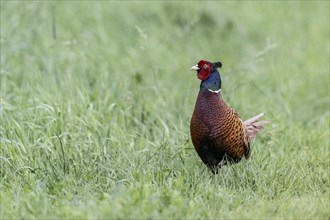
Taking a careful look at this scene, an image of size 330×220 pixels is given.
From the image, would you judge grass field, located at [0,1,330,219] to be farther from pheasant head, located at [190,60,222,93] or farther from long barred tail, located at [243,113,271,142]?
pheasant head, located at [190,60,222,93]

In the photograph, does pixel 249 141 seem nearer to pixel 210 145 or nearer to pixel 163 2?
pixel 210 145

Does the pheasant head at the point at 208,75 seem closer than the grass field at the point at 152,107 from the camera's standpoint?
No

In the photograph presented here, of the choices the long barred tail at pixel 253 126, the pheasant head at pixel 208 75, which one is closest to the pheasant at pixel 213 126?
the pheasant head at pixel 208 75

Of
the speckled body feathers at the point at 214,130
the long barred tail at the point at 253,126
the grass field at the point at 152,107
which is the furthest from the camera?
the long barred tail at the point at 253,126

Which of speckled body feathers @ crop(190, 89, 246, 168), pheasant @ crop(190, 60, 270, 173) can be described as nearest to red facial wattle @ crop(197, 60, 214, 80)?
pheasant @ crop(190, 60, 270, 173)

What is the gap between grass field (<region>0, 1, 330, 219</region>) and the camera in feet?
15.6

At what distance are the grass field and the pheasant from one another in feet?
0.37

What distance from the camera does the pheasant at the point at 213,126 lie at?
17.2 ft

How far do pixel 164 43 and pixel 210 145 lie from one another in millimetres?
3679

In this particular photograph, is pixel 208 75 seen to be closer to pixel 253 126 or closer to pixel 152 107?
pixel 253 126

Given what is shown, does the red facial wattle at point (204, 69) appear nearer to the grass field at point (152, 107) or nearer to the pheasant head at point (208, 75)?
the pheasant head at point (208, 75)

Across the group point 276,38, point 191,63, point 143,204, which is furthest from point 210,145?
point 276,38

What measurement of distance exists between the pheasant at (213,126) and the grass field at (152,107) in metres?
0.11

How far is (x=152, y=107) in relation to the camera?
6922mm
